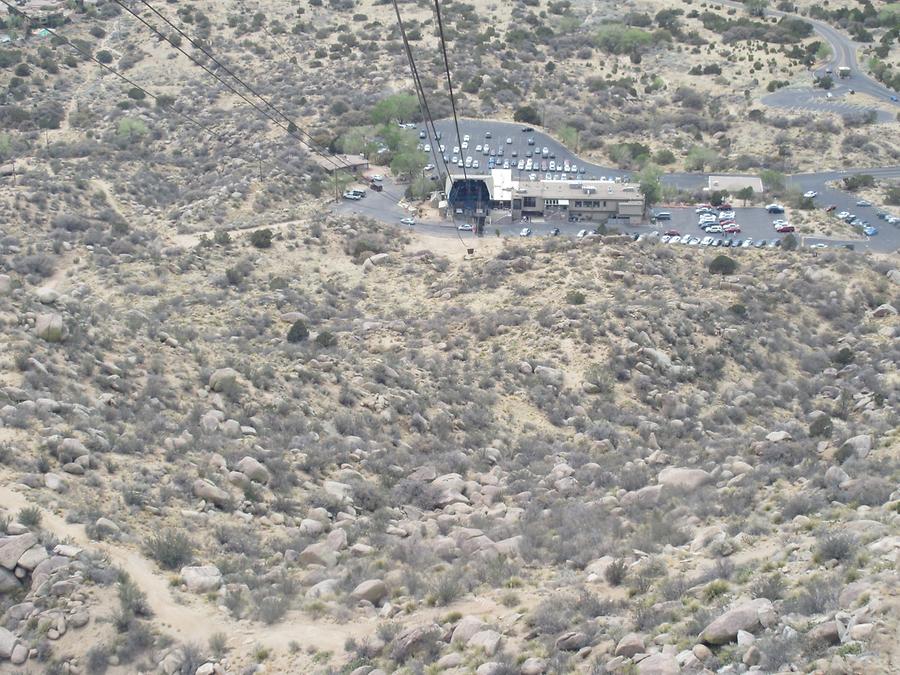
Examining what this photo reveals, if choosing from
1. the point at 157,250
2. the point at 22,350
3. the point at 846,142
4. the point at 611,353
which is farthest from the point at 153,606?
the point at 846,142

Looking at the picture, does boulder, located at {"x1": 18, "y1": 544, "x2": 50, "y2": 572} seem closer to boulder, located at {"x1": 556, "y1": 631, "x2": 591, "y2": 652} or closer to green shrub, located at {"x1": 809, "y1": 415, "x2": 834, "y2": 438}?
boulder, located at {"x1": 556, "y1": 631, "x2": 591, "y2": 652}

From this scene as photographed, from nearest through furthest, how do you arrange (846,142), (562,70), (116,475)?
(116,475)
(846,142)
(562,70)

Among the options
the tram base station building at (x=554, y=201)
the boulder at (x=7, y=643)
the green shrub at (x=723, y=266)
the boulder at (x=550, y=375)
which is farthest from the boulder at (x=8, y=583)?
the tram base station building at (x=554, y=201)

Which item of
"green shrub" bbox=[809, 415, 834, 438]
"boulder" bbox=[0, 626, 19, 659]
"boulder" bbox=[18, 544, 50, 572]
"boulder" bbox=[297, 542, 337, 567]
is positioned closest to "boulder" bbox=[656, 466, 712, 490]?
"green shrub" bbox=[809, 415, 834, 438]

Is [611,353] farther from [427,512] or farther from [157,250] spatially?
[157,250]

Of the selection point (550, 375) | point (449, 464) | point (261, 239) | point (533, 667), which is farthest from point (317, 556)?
point (261, 239)

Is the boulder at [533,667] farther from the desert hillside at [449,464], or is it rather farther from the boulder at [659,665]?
the boulder at [659,665]
